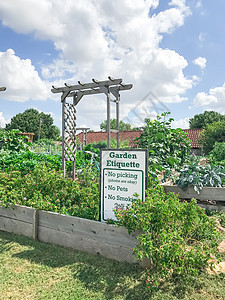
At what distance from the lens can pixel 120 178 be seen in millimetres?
3516

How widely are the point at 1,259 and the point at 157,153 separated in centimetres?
421

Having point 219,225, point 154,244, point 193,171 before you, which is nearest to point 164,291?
point 154,244

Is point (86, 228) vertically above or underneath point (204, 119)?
underneath

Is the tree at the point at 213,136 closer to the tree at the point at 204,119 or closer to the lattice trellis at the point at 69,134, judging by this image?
the lattice trellis at the point at 69,134

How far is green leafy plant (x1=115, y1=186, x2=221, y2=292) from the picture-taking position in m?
2.59

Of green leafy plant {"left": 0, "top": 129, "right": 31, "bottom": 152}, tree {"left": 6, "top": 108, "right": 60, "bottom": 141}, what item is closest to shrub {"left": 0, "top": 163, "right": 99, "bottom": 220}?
green leafy plant {"left": 0, "top": 129, "right": 31, "bottom": 152}

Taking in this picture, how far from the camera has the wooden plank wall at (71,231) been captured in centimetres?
312

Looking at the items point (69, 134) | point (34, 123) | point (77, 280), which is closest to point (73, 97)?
point (69, 134)

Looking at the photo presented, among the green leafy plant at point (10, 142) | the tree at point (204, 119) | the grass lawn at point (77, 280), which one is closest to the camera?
the grass lawn at point (77, 280)

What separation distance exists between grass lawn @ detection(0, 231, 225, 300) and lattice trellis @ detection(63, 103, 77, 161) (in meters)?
4.37

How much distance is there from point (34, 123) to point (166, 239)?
148 ft

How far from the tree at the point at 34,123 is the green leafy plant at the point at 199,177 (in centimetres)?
4104

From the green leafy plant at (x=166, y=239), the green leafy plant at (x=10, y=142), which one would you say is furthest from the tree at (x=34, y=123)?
the green leafy plant at (x=166, y=239)

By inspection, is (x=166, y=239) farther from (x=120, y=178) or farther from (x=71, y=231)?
(x=71, y=231)
